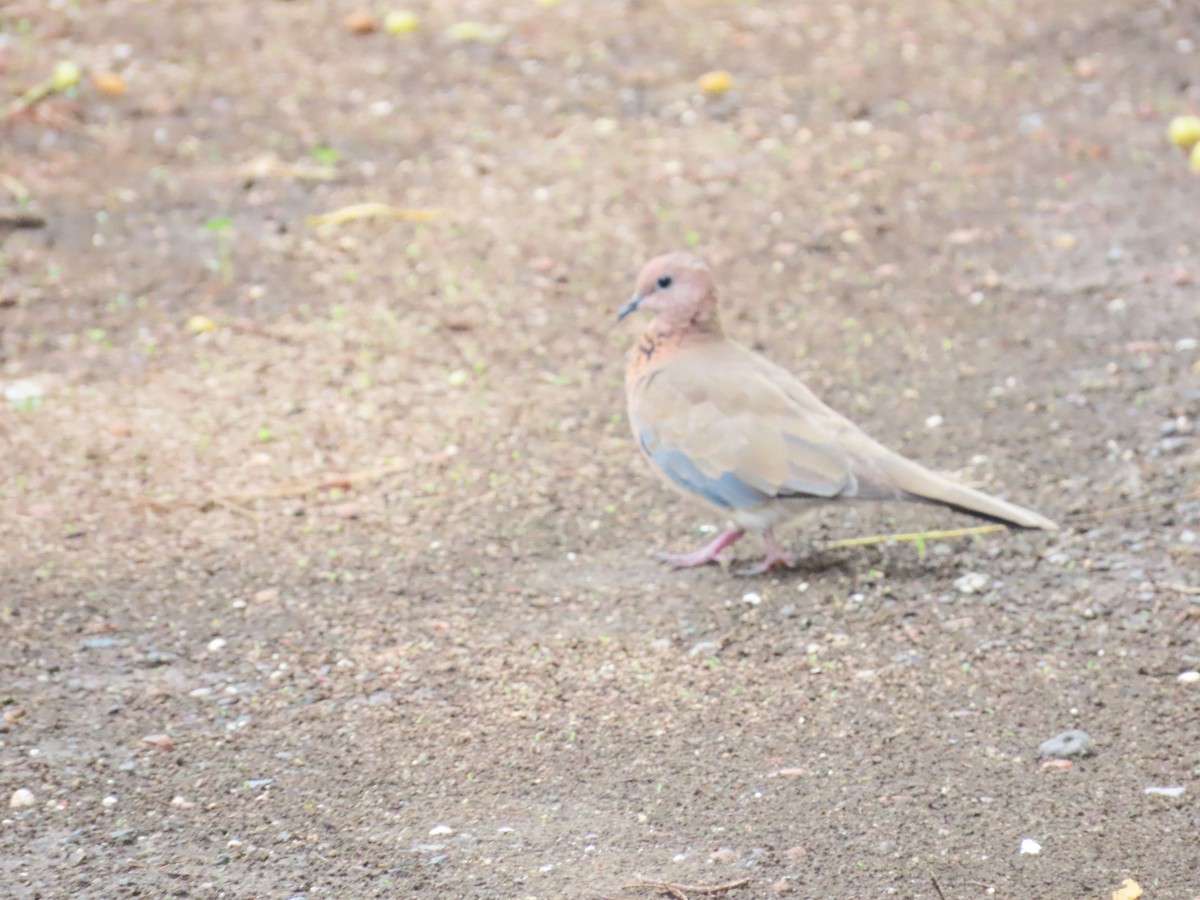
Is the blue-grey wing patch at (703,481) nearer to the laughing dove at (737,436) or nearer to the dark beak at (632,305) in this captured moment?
the laughing dove at (737,436)

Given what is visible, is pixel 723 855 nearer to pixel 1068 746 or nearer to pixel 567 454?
pixel 1068 746

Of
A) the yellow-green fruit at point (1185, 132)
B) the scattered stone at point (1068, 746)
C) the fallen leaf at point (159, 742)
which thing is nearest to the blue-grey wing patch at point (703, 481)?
the scattered stone at point (1068, 746)

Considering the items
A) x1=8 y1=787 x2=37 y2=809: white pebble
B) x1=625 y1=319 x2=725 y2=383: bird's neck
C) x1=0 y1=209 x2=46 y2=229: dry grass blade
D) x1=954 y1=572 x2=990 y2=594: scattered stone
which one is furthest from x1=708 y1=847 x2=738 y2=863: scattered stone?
x1=0 y1=209 x2=46 y2=229: dry grass blade

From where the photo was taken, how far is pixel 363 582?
161 inches

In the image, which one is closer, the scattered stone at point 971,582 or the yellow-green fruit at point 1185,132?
the scattered stone at point 971,582

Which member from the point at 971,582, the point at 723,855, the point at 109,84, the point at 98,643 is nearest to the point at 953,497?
the point at 971,582

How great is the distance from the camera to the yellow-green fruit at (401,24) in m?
7.78

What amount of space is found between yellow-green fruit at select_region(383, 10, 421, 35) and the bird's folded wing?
419 centimetres

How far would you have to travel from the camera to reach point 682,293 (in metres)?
4.27

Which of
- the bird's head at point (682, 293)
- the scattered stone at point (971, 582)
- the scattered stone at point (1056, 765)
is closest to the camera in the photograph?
the scattered stone at point (1056, 765)

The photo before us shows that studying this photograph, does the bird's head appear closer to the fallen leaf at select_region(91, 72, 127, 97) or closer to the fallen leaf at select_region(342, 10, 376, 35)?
the fallen leaf at select_region(91, 72, 127, 97)

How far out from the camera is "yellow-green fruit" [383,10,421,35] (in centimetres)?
778

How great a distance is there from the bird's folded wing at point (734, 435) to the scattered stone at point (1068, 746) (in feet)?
2.88

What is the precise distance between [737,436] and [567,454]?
839mm
